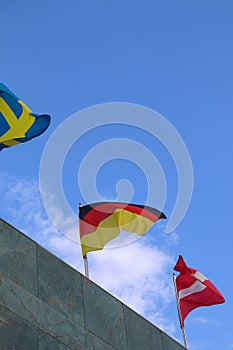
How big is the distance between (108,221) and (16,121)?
425 cm

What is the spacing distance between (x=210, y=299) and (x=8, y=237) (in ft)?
30.1

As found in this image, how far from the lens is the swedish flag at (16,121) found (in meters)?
17.3

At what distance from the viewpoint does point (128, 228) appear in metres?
20.3

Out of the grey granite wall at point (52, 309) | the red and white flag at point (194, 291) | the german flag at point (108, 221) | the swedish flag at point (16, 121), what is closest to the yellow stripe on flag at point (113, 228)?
the german flag at point (108, 221)

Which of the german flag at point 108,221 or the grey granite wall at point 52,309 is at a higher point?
the german flag at point 108,221

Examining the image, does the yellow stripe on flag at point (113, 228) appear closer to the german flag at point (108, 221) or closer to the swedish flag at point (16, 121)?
the german flag at point (108, 221)

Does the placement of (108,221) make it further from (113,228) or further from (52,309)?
(52,309)

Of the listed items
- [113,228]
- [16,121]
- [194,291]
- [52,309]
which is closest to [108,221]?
[113,228]

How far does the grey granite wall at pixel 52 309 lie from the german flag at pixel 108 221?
2.56 metres

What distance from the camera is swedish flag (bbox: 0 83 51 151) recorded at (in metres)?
17.3

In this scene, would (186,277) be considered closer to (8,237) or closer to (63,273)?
(63,273)

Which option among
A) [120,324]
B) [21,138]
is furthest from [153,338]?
[21,138]

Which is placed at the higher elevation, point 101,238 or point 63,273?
point 101,238

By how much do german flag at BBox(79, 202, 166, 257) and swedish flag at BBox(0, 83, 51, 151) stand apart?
3.33 metres
